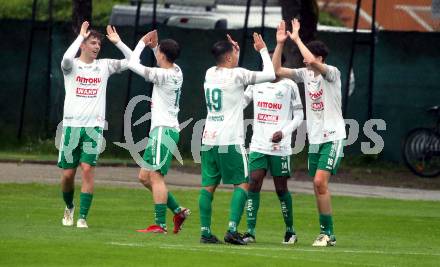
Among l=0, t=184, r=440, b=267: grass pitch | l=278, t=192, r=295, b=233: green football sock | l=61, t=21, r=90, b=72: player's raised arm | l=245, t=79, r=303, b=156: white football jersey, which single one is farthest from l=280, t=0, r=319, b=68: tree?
l=278, t=192, r=295, b=233: green football sock

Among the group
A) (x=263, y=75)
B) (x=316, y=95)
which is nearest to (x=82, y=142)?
(x=263, y=75)

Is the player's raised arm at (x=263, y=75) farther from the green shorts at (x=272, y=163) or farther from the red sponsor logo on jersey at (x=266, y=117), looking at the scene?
the green shorts at (x=272, y=163)

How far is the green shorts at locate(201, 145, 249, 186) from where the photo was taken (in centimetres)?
1484

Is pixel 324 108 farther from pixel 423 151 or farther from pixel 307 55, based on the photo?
pixel 423 151

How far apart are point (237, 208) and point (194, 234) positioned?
4.89 ft

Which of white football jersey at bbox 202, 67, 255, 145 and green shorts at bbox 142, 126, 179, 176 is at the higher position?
white football jersey at bbox 202, 67, 255, 145

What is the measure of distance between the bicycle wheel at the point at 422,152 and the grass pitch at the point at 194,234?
389cm

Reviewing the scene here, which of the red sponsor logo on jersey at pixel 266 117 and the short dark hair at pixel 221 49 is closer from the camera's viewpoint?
the short dark hair at pixel 221 49

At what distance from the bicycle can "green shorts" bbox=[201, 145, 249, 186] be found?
1118 centimetres

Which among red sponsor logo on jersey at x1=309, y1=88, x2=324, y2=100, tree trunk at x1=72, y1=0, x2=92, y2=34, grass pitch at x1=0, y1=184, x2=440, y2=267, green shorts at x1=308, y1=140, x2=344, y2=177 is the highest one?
tree trunk at x1=72, y1=0, x2=92, y2=34

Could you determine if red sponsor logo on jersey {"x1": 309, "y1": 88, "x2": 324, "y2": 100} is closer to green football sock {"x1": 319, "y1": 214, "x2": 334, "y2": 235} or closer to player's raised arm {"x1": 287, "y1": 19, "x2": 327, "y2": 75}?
player's raised arm {"x1": 287, "y1": 19, "x2": 327, "y2": 75}

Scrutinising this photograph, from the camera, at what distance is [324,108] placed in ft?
50.4

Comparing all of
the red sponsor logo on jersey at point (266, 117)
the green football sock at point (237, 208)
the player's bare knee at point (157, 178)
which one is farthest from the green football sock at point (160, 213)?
the red sponsor logo on jersey at point (266, 117)

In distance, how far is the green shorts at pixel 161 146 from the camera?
15.8 m
